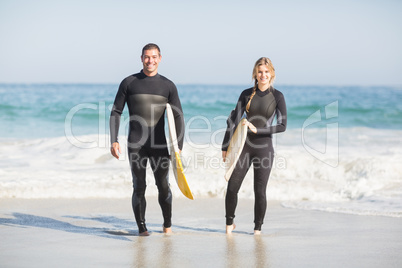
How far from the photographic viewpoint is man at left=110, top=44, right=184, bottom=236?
5.05 metres

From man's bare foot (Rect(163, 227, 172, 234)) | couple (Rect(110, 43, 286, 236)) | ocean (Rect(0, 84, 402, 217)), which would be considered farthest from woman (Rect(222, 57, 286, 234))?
ocean (Rect(0, 84, 402, 217))

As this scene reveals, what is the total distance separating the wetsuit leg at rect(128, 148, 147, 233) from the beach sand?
166 millimetres

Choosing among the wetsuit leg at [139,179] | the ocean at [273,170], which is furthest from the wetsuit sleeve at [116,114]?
the ocean at [273,170]

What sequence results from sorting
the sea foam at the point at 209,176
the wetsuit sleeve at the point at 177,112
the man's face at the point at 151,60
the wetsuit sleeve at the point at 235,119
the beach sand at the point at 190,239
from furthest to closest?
1. the sea foam at the point at 209,176
2. the wetsuit sleeve at the point at 235,119
3. the wetsuit sleeve at the point at 177,112
4. the man's face at the point at 151,60
5. the beach sand at the point at 190,239

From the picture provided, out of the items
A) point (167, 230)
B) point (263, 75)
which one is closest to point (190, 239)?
point (167, 230)

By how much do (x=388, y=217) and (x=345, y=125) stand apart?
14.8m

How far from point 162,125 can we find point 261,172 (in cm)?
104

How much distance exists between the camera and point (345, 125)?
67.5 ft

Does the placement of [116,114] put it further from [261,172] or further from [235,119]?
[261,172]

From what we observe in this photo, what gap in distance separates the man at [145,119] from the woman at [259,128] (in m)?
0.62

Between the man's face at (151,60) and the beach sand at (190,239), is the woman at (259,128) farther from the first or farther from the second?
the man's face at (151,60)

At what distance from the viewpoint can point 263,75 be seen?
515 centimetres

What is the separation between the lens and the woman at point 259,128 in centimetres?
514

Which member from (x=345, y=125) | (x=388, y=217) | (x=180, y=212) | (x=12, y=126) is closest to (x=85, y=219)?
(x=180, y=212)
